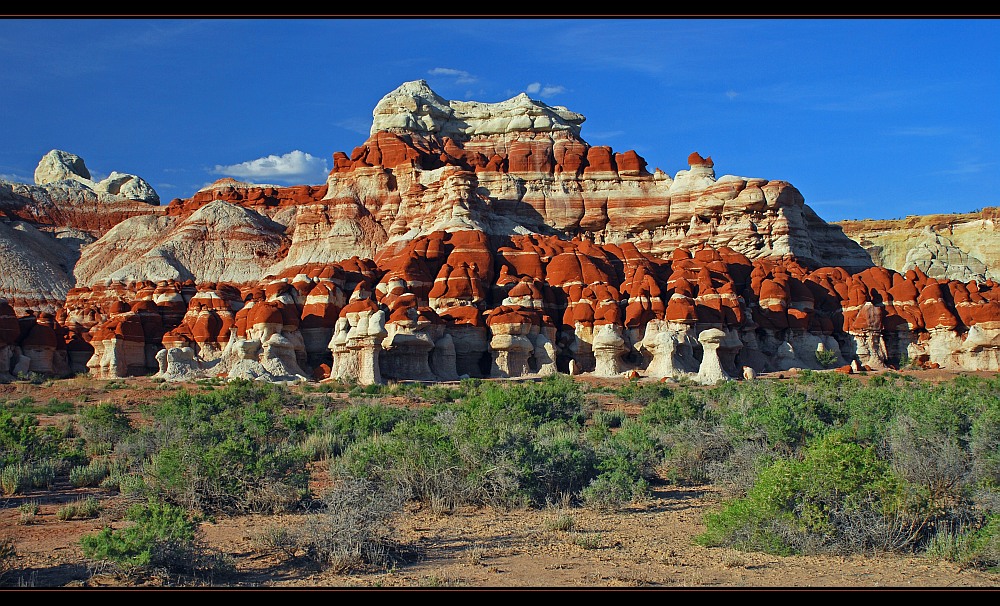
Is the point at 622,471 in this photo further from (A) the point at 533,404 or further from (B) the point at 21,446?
(B) the point at 21,446

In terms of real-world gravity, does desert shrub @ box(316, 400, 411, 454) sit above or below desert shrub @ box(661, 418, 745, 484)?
above

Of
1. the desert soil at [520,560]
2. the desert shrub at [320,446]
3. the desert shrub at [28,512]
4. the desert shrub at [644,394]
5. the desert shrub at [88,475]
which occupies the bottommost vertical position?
the desert soil at [520,560]

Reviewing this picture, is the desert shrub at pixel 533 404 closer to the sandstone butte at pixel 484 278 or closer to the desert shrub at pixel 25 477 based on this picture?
the desert shrub at pixel 25 477

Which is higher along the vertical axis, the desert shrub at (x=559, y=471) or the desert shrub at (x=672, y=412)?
the desert shrub at (x=672, y=412)

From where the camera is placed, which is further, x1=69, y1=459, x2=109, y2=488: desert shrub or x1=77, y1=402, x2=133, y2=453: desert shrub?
x1=77, y1=402, x2=133, y2=453: desert shrub

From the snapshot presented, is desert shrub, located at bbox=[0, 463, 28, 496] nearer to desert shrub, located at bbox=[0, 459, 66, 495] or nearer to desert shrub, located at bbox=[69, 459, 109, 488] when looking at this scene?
desert shrub, located at bbox=[0, 459, 66, 495]

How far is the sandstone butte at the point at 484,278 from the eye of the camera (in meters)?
51.3

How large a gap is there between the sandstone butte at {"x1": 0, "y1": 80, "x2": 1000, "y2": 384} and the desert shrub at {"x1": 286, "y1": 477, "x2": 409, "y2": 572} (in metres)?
34.3

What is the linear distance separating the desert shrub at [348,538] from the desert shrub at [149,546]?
4.37 feet

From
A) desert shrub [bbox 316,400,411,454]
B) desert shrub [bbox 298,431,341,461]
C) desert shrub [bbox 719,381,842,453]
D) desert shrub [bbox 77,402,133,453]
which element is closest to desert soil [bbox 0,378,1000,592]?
desert shrub [bbox 719,381,842,453]

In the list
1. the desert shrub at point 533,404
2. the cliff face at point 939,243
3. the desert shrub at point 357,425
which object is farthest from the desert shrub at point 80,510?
the cliff face at point 939,243

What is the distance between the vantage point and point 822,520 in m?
12.0

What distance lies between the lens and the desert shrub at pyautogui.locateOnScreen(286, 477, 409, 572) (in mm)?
11305

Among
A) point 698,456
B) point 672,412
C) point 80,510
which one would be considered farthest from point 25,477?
point 672,412
